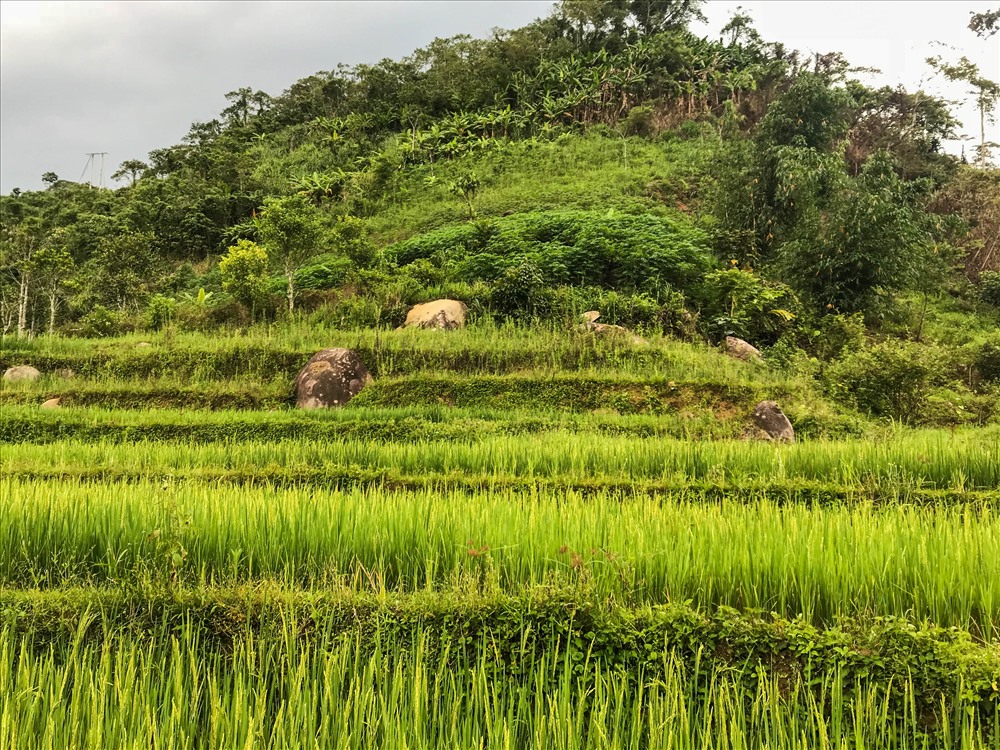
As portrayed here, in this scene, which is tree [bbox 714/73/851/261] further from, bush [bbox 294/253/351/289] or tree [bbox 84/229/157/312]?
tree [bbox 84/229/157/312]

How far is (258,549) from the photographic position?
305 centimetres

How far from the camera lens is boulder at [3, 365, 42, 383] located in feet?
36.4

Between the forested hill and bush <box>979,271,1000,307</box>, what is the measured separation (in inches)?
1.7

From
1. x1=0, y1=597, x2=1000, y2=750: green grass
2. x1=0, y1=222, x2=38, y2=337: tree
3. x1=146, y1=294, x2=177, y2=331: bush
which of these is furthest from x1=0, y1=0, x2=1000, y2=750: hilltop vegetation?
x1=0, y1=222, x2=38, y2=337: tree

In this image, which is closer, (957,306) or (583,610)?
(583,610)

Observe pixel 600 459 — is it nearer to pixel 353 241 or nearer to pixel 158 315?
pixel 353 241

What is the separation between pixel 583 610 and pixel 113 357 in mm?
12945

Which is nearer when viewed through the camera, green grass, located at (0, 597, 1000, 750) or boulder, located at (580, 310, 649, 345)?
green grass, located at (0, 597, 1000, 750)

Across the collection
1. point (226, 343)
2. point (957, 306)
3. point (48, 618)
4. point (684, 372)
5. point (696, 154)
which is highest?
point (696, 154)

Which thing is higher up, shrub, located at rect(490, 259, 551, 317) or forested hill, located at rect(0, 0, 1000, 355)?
forested hill, located at rect(0, 0, 1000, 355)

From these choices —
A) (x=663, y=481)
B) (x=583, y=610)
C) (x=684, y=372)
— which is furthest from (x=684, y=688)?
(x=684, y=372)

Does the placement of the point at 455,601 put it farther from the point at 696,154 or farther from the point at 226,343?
the point at 696,154

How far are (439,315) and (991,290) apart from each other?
633 inches

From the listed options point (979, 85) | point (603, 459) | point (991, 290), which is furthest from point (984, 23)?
point (603, 459)
